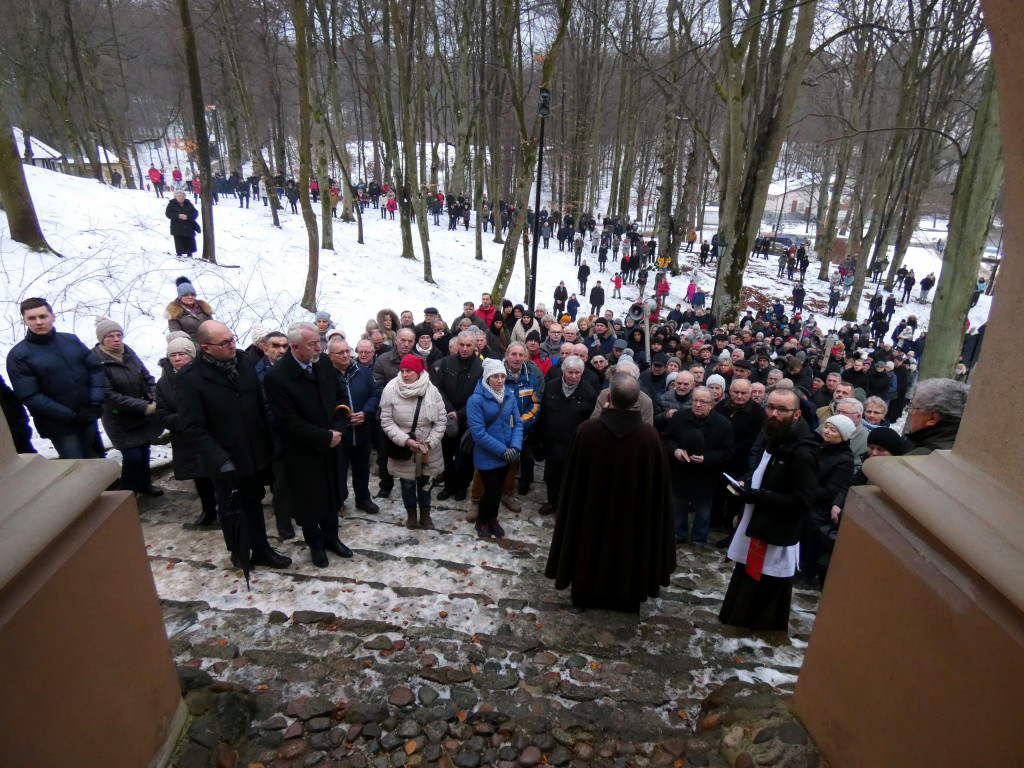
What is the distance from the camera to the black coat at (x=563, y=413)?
5195 mm

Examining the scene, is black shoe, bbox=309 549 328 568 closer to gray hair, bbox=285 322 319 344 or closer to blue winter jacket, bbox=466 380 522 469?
blue winter jacket, bbox=466 380 522 469

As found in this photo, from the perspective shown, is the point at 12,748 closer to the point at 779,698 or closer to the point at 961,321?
the point at 779,698

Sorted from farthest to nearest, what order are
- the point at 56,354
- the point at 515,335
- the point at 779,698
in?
the point at 515,335
the point at 56,354
the point at 779,698

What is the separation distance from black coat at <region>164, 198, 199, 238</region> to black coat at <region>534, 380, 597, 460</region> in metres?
11.1

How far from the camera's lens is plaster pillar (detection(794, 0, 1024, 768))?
1.60m

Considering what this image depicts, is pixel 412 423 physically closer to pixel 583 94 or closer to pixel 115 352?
pixel 115 352

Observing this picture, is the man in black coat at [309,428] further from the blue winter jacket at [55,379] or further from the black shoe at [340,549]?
the blue winter jacket at [55,379]

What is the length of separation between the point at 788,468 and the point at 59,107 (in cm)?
2768

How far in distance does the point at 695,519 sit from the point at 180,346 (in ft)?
15.5

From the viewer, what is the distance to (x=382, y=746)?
256cm

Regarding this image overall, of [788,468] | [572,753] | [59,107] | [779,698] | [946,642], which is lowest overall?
[572,753]

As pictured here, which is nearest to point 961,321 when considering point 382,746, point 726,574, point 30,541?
point 726,574

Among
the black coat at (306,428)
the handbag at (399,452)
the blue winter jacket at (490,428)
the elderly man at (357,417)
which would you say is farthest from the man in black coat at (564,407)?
the black coat at (306,428)

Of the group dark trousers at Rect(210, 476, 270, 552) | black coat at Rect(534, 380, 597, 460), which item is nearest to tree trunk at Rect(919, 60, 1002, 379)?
black coat at Rect(534, 380, 597, 460)
